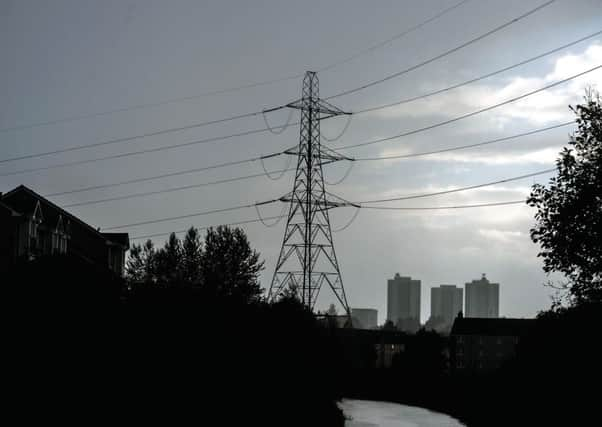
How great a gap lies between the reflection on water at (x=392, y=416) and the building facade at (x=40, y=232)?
2447 centimetres

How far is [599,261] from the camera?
3406 centimetres

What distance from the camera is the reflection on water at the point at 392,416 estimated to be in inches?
2744

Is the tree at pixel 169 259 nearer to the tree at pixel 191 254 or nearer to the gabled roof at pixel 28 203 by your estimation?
the tree at pixel 191 254

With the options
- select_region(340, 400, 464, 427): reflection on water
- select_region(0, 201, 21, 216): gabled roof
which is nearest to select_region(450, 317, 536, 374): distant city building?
select_region(340, 400, 464, 427): reflection on water

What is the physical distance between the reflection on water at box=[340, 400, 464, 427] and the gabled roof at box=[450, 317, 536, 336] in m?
70.1

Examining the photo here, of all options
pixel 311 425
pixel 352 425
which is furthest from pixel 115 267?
pixel 311 425

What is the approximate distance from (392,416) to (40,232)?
36887 mm

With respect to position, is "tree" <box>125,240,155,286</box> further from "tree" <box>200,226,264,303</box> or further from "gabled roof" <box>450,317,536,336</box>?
"gabled roof" <box>450,317,536,336</box>

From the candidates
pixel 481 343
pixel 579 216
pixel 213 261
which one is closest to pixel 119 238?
pixel 213 261

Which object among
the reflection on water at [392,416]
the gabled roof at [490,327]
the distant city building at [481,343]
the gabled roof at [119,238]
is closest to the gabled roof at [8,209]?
the gabled roof at [119,238]

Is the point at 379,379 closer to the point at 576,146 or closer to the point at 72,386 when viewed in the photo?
the point at 576,146

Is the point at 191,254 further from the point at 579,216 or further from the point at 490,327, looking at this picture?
the point at 490,327

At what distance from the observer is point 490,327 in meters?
166

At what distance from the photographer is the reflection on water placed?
69688mm
